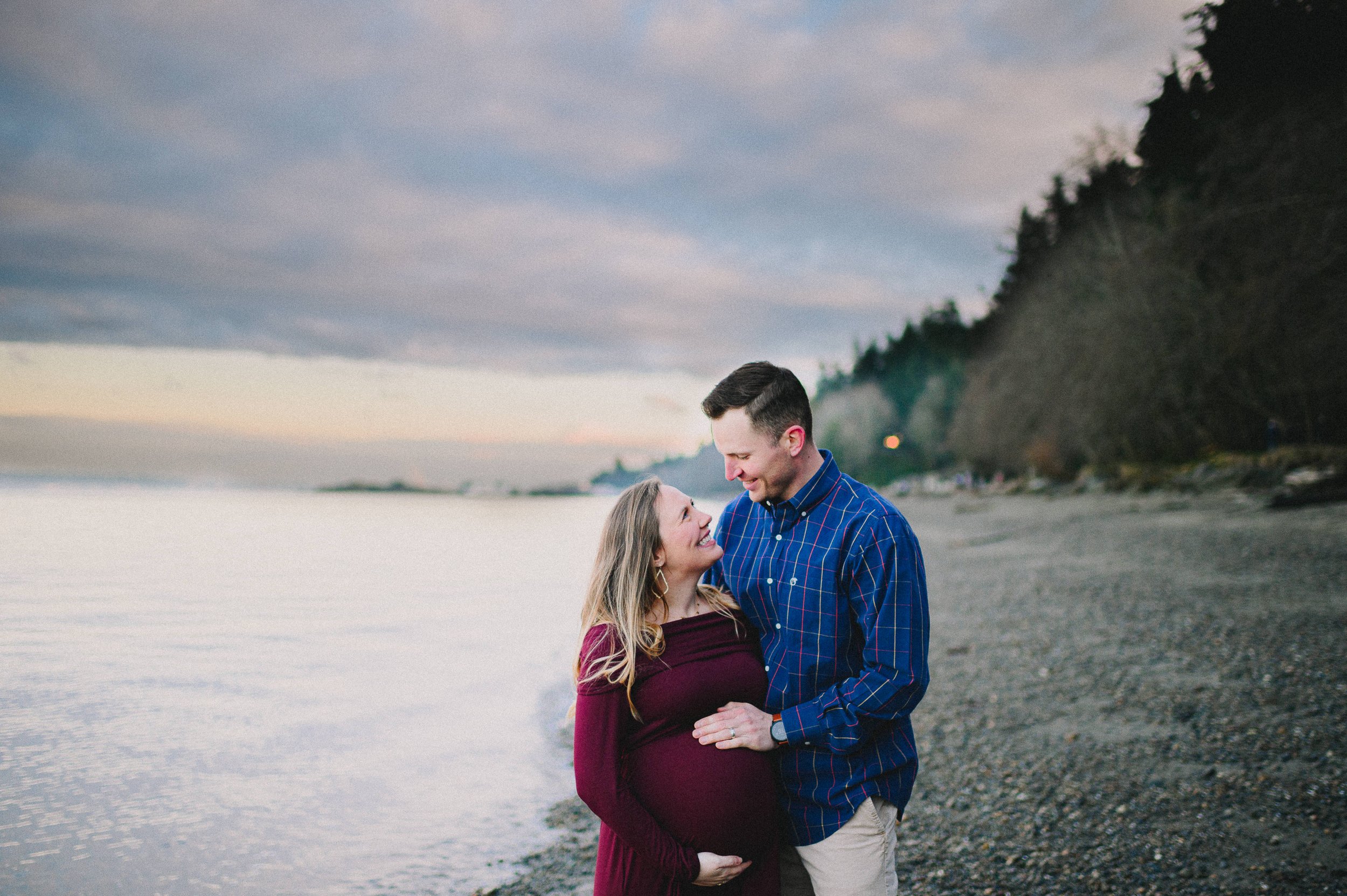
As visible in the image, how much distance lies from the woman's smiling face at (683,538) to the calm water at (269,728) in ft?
13.8

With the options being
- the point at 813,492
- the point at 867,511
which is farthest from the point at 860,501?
the point at 813,492

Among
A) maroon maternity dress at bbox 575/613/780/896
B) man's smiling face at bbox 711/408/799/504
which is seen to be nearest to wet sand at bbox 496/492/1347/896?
maroon maternity dress at bbox 575/613/780/896

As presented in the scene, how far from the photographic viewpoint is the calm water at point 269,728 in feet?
20.2

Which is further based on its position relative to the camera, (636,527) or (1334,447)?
(1334,447)

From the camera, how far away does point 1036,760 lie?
5723mm

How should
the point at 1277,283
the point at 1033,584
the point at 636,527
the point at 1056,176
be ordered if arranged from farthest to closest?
the point at 1056,176
the point at 1033,584
the point at 1277,283
the point at 636,527

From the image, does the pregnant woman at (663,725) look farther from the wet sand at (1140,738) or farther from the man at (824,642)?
the wet sand at (1140,738)

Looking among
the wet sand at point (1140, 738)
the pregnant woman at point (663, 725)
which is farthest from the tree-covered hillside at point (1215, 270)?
the pregnant woman at point (663, 725)

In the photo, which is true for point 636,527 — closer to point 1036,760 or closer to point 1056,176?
point 1036,760

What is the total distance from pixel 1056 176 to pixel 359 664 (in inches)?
841

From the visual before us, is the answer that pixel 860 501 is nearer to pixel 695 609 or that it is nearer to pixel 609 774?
pixel 695 609

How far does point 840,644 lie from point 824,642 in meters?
0.06

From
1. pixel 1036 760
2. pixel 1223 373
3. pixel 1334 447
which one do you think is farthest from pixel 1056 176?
pixel 1036 760

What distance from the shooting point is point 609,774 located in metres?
2.27
